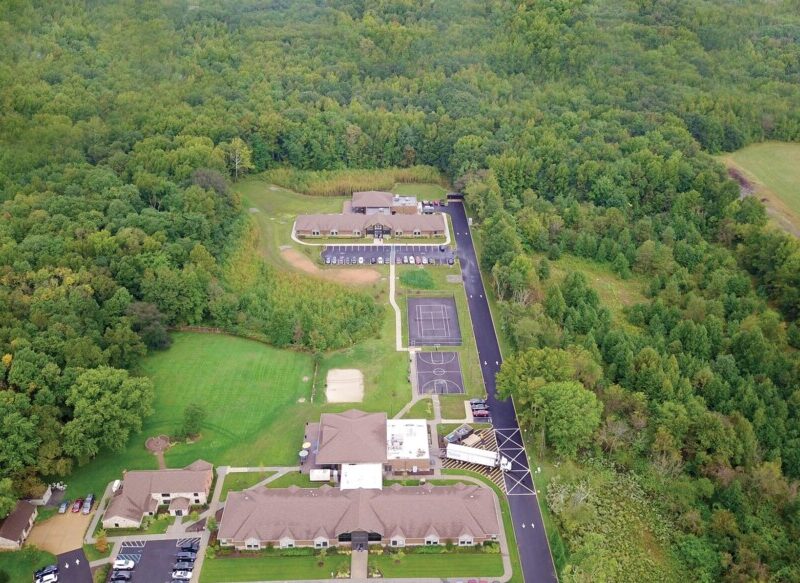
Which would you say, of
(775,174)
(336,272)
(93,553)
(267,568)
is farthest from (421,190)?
(93,553)

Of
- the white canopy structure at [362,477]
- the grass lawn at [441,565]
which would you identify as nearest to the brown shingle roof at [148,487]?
the white canopy structure at [362,477]

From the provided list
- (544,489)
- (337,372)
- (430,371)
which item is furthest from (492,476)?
(337,372)

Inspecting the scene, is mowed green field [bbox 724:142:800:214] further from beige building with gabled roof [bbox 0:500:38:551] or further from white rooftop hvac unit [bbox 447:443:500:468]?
beige building with gabled roof [bbox 0:500:38:551]

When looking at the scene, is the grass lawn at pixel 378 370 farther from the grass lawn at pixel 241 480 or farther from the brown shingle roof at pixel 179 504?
the brown shingle roof at pixel 179 504

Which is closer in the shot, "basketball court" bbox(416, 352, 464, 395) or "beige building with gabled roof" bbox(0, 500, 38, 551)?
"beige building with gabled roof" bbox(0, 500, 38, 551)

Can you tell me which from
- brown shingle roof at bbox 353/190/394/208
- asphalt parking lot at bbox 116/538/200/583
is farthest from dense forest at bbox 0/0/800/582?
brown shingle roof at bbox 353/190/394/208

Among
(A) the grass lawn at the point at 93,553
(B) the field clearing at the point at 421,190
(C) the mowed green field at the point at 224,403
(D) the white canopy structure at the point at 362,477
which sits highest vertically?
(D) the white canopy structure at the point at 362,477
